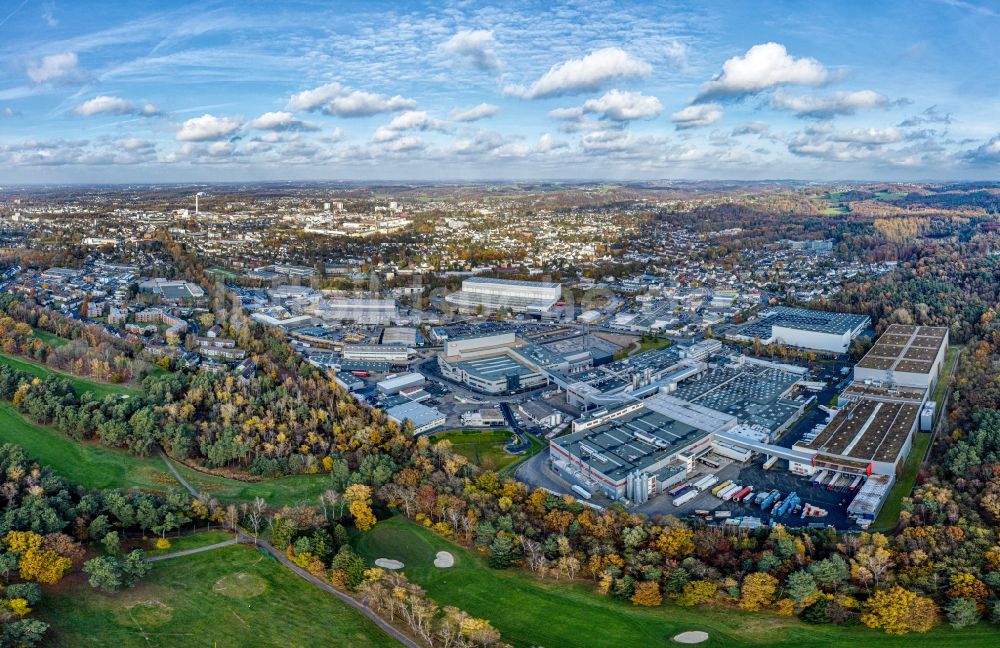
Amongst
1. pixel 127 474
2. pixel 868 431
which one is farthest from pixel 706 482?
pixel 127 474

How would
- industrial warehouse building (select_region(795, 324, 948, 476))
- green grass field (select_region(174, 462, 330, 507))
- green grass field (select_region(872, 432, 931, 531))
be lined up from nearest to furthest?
green grass field (select_region(872, 432, 931, 531)) → green grass field (select_region(174, 462, 330, 507)) → industrial warehouse building (select_region(795, 324, 948, 476))

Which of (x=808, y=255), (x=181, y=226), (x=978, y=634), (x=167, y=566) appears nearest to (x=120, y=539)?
(x=167, y=566)

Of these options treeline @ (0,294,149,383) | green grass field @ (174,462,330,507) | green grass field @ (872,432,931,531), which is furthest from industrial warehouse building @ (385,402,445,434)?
green grass field @ (872,432,931,531)

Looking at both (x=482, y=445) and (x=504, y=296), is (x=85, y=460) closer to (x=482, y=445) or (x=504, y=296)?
(x=482, y=445)

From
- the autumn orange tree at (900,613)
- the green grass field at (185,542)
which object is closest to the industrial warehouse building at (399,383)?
the green grass field at (185,542)

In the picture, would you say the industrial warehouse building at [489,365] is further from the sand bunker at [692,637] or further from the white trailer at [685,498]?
the sand bunker at [692,637]

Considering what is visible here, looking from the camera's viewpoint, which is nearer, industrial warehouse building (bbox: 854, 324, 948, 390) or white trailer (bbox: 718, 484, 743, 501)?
white trailer (bbox: 718, 484, 743, 501)

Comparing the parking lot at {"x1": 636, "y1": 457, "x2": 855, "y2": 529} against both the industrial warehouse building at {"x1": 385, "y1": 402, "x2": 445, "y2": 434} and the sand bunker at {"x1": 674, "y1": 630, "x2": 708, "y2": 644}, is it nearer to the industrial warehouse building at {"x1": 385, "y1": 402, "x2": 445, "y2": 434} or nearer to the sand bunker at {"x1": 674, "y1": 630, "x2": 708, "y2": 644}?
the sand bunker at {"x1": 674, "y1": 630, "x2": 708, "y2": 644}
